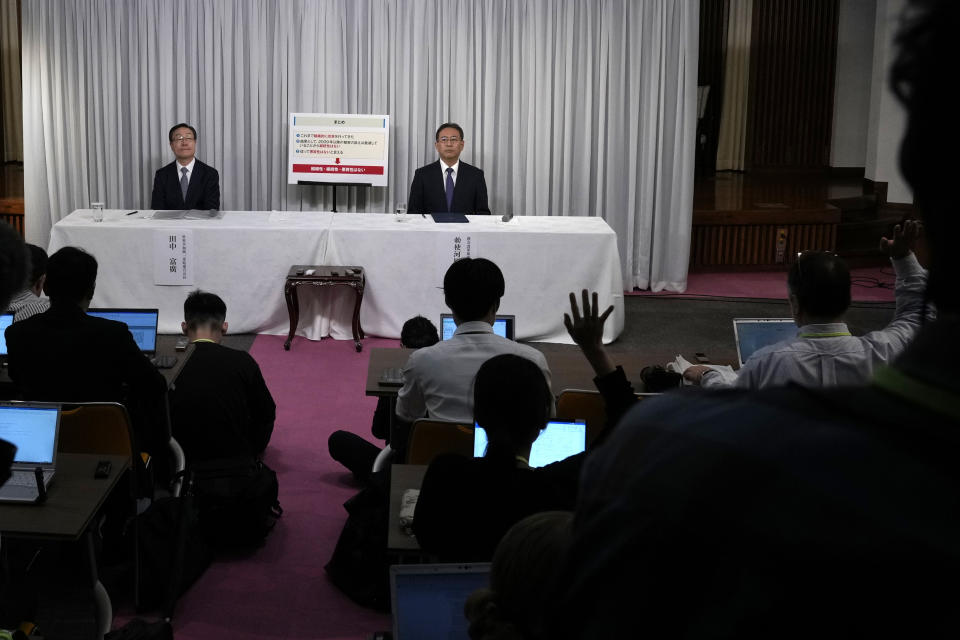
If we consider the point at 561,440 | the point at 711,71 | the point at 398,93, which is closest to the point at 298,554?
the point at 561,440

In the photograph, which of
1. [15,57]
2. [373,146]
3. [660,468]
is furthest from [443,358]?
[15,57]

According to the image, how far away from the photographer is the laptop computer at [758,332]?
4.22m

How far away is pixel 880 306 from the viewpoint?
318 inches

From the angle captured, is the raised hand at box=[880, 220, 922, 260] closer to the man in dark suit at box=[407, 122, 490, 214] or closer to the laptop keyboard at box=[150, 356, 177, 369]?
the laptop keyboard at box=[150, 356, 177, 369]

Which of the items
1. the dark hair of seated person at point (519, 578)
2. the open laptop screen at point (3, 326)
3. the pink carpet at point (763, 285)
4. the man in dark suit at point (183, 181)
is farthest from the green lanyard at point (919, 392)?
the pink carpet at point (763, 285)

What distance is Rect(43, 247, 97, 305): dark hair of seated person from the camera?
11.7 feet

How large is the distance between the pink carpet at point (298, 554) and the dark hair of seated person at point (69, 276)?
1.07 metres

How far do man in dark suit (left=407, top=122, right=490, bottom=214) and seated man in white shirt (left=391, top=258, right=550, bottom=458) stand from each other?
171 inches

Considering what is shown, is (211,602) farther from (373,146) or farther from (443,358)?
(373,146)

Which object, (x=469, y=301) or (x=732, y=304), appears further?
(x=732, y=304)

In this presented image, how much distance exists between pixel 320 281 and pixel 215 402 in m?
2.82

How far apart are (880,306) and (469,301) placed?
18.2ft

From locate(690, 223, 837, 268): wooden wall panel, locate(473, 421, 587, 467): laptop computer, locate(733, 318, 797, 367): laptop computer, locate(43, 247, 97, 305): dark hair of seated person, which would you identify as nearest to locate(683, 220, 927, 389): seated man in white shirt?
locate(473, 421, 587, 467): laptop computer

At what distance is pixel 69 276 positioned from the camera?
3562 millimetres
